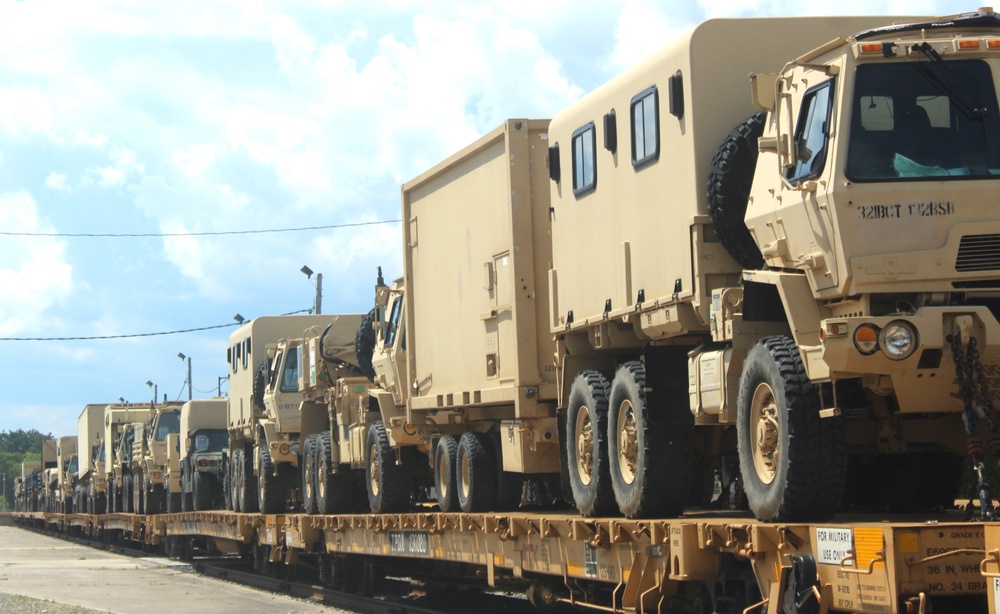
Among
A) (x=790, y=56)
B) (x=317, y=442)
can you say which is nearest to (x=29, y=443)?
(x=317, y=442)

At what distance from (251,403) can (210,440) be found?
20.2 ft

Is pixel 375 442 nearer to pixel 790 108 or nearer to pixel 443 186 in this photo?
pixel 443 186

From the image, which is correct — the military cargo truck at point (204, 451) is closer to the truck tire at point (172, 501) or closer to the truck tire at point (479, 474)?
the truck tire at point (172, 501)

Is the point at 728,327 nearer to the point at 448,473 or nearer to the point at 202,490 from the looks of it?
the point at 448,473

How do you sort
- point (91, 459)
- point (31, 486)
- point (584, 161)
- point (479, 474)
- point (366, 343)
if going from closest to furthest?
point (584, 161) → point (479, 474) → point (366, 343) → point (91, 459) → point (31, 486)

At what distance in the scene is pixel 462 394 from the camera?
49.0ft

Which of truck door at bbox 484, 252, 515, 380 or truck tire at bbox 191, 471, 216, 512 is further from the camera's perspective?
truck tire at bbox 191, 471, 216, 512

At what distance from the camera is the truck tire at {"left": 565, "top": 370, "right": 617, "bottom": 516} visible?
11508 mm

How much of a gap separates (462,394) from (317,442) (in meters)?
6.39

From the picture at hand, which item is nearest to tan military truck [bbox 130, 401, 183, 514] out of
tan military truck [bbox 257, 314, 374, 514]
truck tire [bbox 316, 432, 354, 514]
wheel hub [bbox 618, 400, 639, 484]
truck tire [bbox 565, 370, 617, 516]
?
tan military truck [bbox 257, 314, 374, 514]

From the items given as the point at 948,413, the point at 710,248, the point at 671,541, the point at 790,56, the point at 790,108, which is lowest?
the point at 671,541

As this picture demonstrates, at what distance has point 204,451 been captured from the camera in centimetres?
3186

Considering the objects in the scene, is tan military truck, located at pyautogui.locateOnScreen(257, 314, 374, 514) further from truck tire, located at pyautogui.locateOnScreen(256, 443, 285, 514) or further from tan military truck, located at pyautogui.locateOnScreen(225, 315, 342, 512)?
tan military truck, located at pyautogui.locateOnScreen(225, 315, 342, 512)

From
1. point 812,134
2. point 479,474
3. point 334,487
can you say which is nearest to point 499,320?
point 479,474
